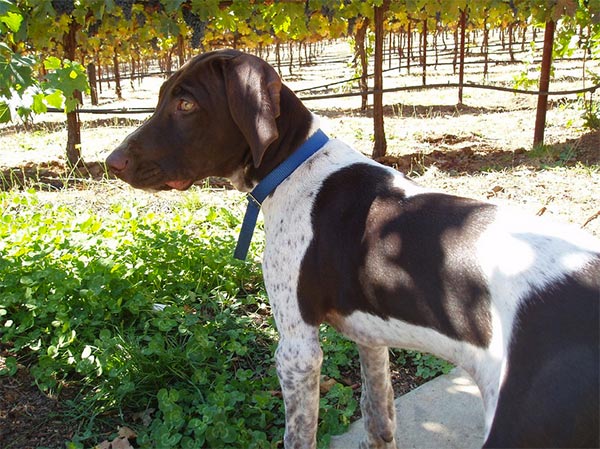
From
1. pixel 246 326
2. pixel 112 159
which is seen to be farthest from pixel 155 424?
pixel 112 159

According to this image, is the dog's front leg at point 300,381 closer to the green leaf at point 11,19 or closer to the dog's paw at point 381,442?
the dog's paw at point 381,442

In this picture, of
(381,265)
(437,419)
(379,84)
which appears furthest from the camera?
(379,84)

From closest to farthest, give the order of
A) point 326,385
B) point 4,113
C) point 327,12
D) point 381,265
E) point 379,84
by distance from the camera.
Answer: point 381,265, point 4,113, point 326,385, point 379,84, point 327,12

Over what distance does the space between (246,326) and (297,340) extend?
130 centimetres

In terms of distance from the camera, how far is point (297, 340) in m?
2.23

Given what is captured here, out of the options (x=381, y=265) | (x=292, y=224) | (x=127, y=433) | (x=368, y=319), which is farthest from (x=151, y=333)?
(x=381, y=265)

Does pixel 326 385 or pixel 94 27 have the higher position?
pixel 94 27

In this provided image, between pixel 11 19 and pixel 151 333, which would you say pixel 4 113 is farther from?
pixel 151 333

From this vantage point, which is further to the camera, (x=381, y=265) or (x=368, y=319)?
(x=368, y=319)

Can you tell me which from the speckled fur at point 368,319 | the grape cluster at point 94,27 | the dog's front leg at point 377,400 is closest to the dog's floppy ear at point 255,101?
the speckled fur at point 368,319

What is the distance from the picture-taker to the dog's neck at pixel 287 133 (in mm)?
2324

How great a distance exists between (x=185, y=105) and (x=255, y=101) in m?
0.31

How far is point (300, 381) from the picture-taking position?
228 centimetres

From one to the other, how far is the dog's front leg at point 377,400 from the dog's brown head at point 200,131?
87 centimetres
